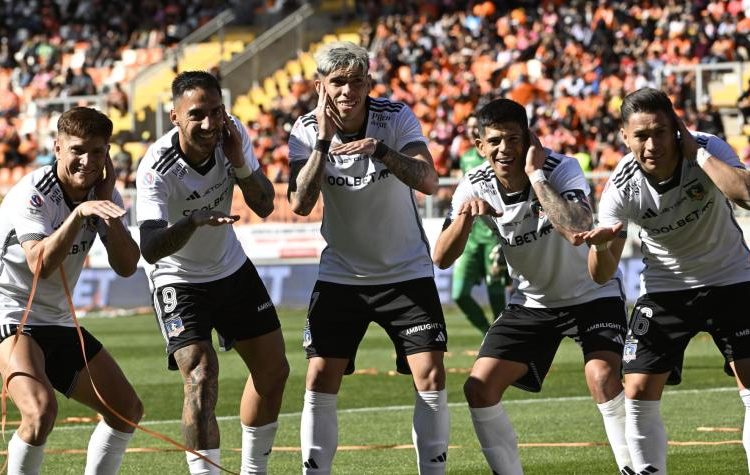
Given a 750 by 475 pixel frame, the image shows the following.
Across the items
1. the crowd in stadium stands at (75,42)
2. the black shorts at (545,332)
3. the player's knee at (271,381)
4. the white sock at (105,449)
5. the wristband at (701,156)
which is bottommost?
the white sock at (105,449)

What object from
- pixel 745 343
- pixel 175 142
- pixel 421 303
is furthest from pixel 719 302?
pixel 175 142

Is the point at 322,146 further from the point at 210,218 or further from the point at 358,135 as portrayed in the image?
the point at 210,218

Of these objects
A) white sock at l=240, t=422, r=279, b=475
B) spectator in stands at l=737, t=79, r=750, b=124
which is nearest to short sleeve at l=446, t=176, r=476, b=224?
white sock at l=240, t=422, r=279, b=475

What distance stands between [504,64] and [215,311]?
23.2 metres

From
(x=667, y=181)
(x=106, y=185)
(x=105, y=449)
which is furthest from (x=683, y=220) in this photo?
(x=105, y=449)

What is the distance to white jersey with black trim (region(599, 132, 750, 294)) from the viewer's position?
8039 millimetres

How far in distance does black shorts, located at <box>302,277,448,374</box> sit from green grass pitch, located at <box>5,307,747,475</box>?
68.9 inches

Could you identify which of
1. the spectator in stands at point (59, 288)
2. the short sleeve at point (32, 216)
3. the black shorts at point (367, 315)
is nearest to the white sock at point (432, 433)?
the black shorts at point (367, 315)

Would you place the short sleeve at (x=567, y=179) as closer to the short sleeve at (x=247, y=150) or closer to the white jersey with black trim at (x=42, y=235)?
the short sleeve at (x=247, y=150)

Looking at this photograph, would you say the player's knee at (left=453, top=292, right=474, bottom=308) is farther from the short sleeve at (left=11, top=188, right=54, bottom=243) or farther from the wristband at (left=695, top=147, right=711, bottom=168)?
the short sleeve at (left=11, top=188, right=54, bottom=243)

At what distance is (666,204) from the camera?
805 centimetres

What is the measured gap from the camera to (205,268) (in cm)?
868

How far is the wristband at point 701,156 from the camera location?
25.5 feet

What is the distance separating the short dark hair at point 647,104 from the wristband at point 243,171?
2.15 metres
